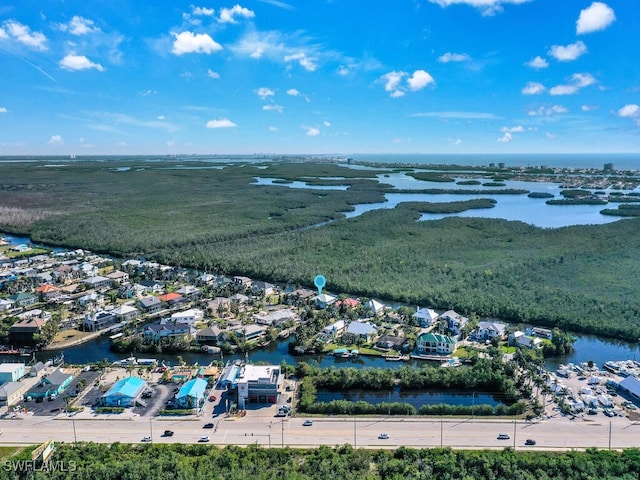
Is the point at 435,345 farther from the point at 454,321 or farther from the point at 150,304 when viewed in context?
the point at 150,304

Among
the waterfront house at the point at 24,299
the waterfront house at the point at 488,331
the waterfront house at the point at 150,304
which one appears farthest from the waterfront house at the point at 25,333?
the waterfront house at the point at 488,331

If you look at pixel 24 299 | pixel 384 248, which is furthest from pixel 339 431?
pixel 384 248

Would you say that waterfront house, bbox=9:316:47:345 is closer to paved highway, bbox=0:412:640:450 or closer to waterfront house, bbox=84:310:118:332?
waterfront house, bbox=84:310:118:332

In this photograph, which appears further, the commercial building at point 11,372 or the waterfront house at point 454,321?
the waterfront house at point 454,321

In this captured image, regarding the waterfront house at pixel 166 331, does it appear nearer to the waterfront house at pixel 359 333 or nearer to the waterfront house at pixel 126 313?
the waterfront house at pixel 126 313

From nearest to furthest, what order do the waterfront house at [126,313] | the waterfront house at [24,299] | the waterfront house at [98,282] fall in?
the waterfront house at [126,313] → the waterfront house at [24,299] → the waterfront house at [98,282]

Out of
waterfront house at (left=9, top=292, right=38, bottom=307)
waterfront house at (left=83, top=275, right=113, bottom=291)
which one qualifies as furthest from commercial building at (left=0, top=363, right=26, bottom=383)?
waterfront house at (left=83, top=275, right=113, bottom=291)

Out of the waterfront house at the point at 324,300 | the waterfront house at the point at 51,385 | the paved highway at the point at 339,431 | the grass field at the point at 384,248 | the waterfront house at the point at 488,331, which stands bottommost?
the paved highway at the point at 339,431
